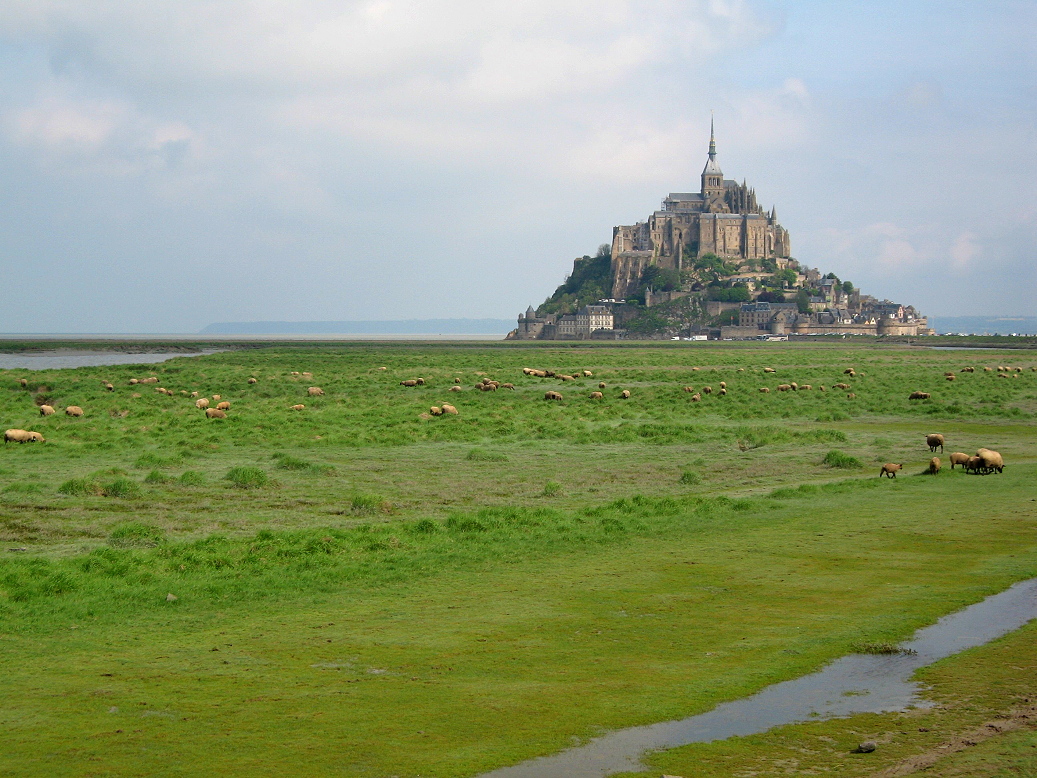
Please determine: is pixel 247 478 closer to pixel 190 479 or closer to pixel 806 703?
pixel 190 479

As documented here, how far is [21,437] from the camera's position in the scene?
26.8m

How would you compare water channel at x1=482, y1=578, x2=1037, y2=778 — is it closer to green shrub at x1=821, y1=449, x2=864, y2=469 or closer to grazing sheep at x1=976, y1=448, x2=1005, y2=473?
grazing sheep at x1=976, y1=448, x2=1005, y2=473

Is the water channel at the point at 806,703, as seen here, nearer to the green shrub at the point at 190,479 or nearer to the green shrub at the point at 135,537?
the green shrub at the point at 135,537

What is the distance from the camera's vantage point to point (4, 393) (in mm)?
44938

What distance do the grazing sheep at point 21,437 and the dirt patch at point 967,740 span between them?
2406cm

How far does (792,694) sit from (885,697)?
2.68ft

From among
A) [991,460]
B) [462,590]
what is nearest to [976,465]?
[991,460]

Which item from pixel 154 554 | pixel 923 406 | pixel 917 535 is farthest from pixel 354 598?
pixel 923 406

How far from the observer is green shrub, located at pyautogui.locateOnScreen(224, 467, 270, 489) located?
21766 millimetres

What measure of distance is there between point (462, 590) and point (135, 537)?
5482 mm

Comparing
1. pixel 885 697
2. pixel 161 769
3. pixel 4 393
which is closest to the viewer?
pixel 161 769

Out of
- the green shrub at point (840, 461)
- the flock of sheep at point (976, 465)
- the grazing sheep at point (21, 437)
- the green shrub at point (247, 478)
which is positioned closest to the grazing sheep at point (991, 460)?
the flock of sheep at point (976, 465)

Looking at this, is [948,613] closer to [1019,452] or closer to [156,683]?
[156,683]

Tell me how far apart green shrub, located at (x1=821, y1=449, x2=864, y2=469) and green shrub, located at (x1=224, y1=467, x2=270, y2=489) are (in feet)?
43.7
